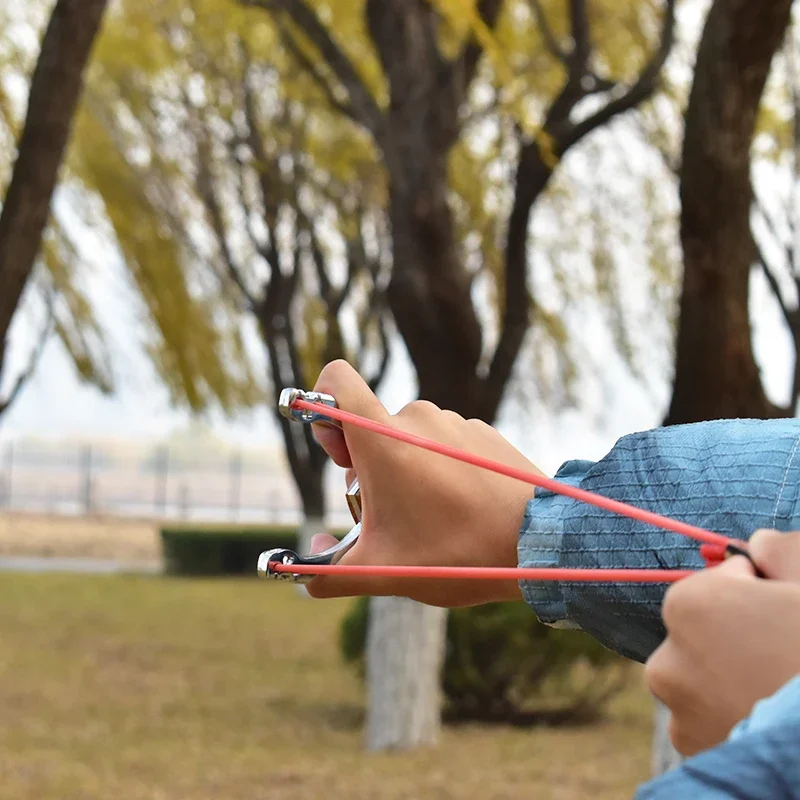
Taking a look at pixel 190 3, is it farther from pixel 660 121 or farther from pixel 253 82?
pixel 660 121

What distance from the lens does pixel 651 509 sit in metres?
0.97

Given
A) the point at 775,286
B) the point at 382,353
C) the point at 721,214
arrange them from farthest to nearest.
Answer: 1. the point at 382,353
2. the point at 775,286
3. the point at 721,214

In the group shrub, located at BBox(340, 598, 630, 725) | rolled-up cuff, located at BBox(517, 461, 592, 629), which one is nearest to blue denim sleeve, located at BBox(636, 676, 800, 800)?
rolled-up cuff, located at BBox(517, 461, 592, 629)

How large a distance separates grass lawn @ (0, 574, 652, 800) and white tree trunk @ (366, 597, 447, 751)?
136 millimetres

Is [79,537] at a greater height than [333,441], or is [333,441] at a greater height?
[333,441]

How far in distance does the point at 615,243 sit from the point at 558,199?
65cm

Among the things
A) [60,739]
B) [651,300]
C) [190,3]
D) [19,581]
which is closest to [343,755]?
[60,739]

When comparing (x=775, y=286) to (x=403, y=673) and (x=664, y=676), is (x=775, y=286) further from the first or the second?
(x=664, y=676)

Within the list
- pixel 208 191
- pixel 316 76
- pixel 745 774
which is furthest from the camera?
pixel 208 191

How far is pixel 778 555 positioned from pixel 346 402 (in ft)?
1.36

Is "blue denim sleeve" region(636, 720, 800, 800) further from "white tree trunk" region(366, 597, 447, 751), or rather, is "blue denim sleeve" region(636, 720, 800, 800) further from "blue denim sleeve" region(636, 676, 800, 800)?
"white tree trunk" region(366, 597, 447, 751)

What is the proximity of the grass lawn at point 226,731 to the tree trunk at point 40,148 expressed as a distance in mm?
3281

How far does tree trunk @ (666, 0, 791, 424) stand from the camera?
387cm

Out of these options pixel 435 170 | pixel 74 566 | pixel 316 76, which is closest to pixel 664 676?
pixel 435 170
